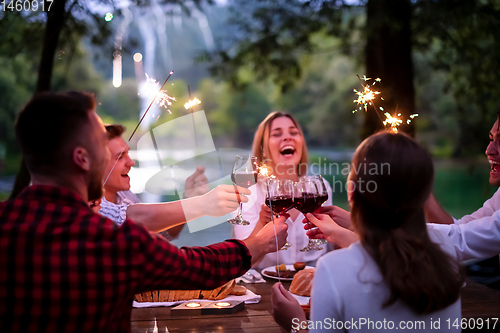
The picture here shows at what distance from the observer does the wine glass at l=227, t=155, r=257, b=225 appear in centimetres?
209

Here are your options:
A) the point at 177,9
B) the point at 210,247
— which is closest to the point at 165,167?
the point at 210,247

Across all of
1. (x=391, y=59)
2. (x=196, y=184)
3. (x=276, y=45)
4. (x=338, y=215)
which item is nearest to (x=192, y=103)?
(x=196, y=184)

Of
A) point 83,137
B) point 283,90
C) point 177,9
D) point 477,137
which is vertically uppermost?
point 177,9

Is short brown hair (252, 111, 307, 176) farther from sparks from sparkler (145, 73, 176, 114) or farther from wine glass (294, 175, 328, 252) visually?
sparks from sparkler (145, 73, 176, 114)

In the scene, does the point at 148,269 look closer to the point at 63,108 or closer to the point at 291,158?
the point at 63,108

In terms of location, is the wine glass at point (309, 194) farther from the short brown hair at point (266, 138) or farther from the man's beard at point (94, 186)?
the short brown hair at point (266, 138)

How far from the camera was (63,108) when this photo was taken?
1227 mm

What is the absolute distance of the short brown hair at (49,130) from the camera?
1204 mm

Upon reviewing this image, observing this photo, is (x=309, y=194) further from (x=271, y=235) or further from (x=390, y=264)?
(x=390, y=264)

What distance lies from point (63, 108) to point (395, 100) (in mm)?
4070

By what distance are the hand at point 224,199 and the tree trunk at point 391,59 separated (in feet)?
9.83

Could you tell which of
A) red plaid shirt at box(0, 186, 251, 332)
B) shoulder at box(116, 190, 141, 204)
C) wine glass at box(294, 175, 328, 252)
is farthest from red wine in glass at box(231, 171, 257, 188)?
shoulder at box(116, 190, 141, 204)

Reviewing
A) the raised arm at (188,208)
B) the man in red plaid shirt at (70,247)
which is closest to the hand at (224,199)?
the raised arm at (188,208)

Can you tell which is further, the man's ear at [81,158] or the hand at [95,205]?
the hand at [95,205]
